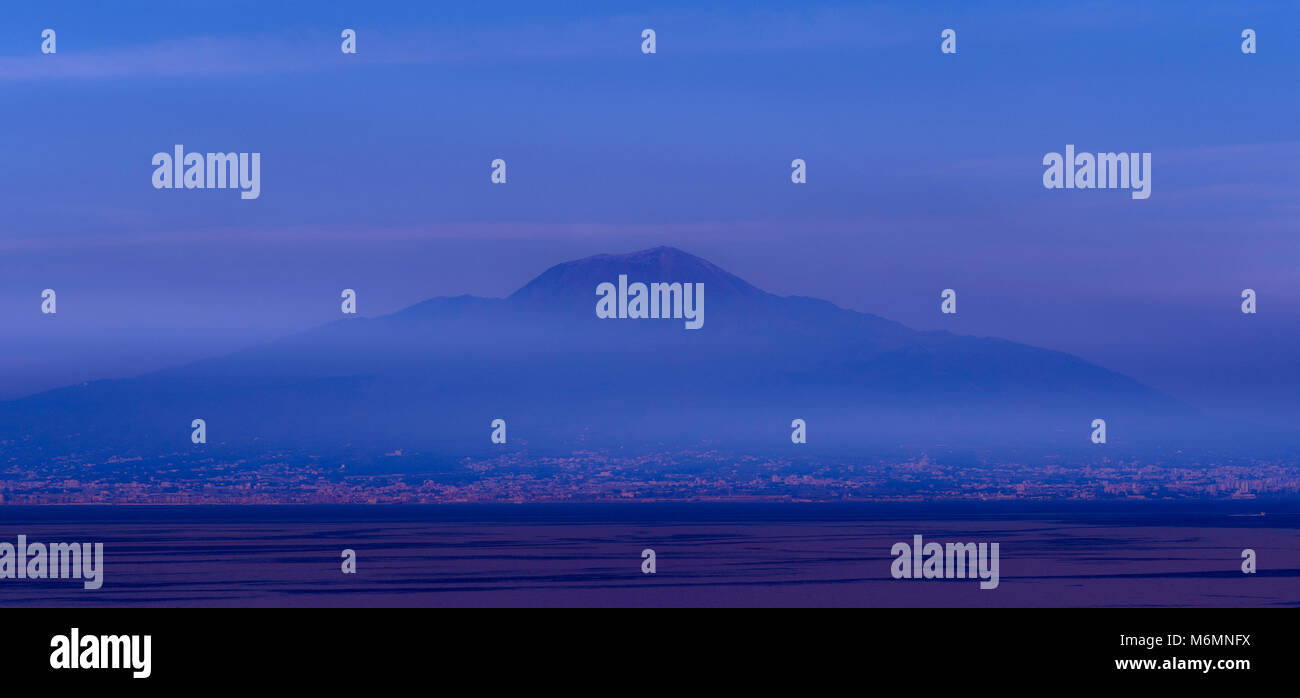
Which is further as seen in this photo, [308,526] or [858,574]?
[308,526]

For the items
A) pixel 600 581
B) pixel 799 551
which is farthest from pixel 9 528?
pixel 600 581
